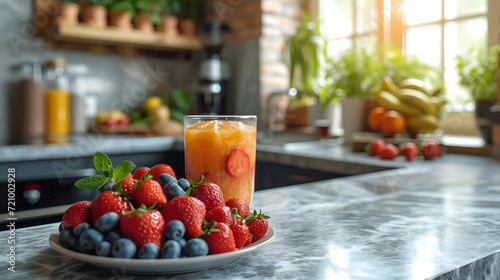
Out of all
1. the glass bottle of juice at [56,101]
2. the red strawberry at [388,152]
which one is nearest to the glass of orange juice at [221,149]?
the red strawberry at [388,152]

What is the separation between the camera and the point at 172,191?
53cm

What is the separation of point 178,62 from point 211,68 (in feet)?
1.63

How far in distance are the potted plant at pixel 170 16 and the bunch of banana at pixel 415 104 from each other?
151 centimetres

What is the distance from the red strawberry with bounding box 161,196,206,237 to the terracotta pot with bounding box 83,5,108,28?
2.39m

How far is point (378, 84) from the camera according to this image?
2246 millimetres

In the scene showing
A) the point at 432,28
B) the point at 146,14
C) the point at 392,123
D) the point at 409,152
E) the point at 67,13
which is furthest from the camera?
the point at 146,14

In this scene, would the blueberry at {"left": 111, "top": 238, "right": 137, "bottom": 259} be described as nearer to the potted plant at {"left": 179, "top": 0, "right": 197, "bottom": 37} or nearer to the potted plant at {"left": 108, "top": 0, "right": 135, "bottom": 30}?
the potted plant at {"left": 108, "top": 0, "right": 135, "bottom": 30}

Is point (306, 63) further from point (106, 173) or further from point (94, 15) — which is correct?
point (106, 173)

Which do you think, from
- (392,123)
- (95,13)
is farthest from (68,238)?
(95,13)

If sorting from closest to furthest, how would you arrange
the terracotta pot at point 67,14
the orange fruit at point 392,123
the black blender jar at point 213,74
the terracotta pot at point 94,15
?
the orange fruit at point 392,123 → the terracotta pot at point 67,14 → the terracotta pot at point 94,15 → the black blender jar at point 213,74

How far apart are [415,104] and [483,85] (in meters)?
0.26

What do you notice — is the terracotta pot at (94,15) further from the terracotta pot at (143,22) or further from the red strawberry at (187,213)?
the red strawberry at (187,213)

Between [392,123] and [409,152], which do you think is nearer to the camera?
[409,152]

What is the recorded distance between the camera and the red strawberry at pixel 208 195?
0.55 metres
